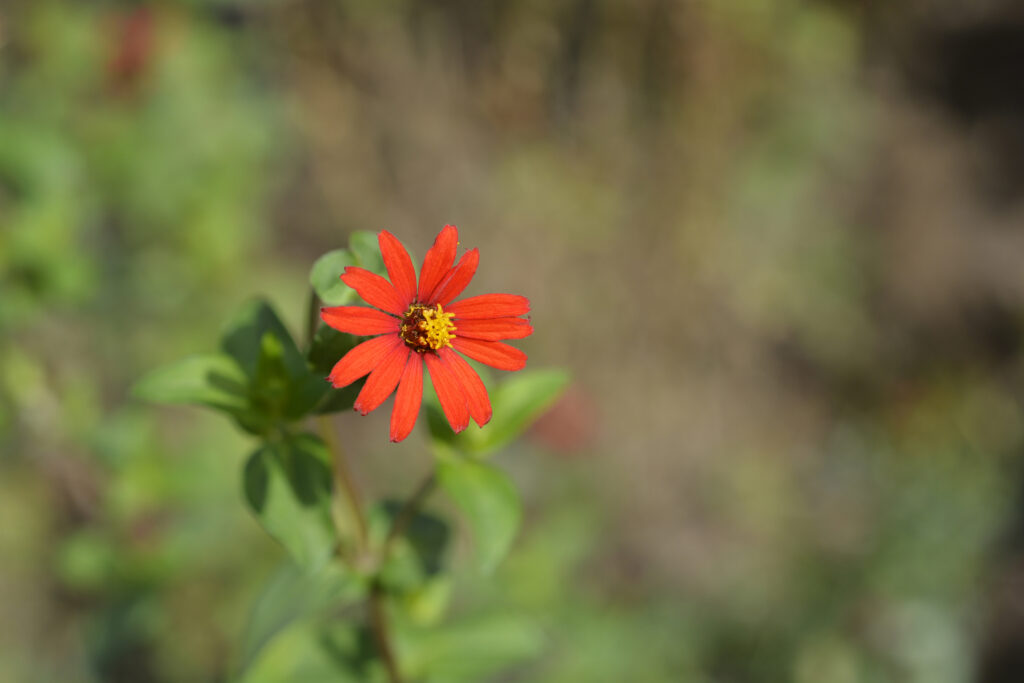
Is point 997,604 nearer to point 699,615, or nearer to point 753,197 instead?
point 699,615

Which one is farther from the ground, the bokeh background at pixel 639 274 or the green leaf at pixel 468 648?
the bokeh background at pixel 639 274

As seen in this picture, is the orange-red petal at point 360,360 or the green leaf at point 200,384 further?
the green leaf at point 200,384

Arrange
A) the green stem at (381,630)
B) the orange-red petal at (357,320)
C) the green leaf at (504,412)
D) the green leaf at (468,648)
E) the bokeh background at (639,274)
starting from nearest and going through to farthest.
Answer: the orange-red petal at (357,320) < the green leaf at (504,412) < the green stem at (381,630) < the green leaf at (468,648) < the bokeh background at (639,274)

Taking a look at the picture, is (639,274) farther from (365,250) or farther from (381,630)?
(365,250)


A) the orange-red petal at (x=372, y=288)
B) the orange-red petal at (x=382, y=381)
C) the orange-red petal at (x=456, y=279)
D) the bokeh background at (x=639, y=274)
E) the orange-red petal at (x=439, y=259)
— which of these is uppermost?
the bokeh background at (x=639, y=274)

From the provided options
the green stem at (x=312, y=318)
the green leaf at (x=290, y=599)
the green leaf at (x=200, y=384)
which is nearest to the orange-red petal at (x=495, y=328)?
the green stem at (x=312, y=318)

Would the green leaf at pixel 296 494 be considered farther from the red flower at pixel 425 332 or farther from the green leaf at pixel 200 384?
the red flower at pixel 425 332

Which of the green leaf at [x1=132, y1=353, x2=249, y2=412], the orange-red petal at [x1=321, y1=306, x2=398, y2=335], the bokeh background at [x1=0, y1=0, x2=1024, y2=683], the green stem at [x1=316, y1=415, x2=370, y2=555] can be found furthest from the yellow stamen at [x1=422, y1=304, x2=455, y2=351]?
the bokeh background at [x1=0, y1=0, x2=1024, y2=683]
